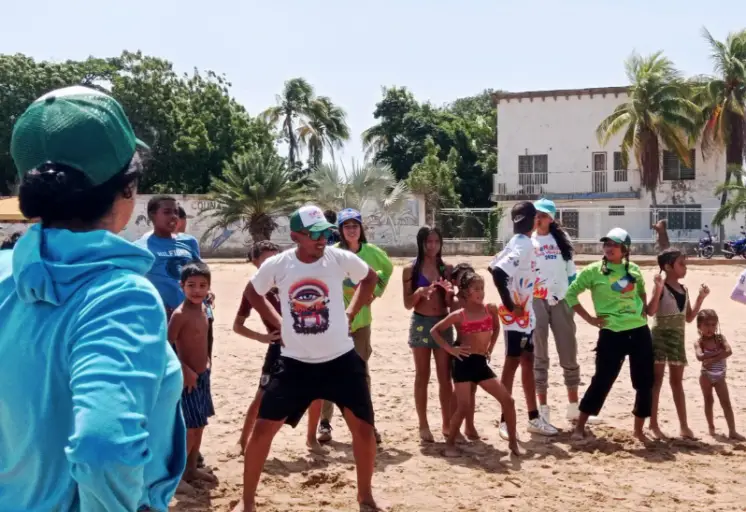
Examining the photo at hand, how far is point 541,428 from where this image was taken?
7316 millimetres

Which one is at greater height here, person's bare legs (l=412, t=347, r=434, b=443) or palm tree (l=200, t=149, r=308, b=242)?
palm tree (l=200, t=149, r=308, b=242)

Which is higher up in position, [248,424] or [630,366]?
[630,366]

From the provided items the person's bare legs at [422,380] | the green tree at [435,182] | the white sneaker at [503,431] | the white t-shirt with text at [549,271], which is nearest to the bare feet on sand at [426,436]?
the person's bare legs at [422,380]

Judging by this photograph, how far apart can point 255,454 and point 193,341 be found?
3.16ft

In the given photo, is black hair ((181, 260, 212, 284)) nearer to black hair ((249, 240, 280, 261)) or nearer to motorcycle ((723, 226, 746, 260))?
black hair ((249, 240, 280, 261))

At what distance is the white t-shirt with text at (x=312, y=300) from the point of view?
17.0 ft

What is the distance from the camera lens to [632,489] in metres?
5.86

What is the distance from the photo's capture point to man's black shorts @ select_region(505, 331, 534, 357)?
23.5 feet

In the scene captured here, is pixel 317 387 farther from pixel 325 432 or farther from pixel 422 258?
pixel 422 258

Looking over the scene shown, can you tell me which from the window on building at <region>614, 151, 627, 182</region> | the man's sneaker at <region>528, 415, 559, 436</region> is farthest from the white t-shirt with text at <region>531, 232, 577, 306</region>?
the window on building at <region>614, 151, 627, 182</region>

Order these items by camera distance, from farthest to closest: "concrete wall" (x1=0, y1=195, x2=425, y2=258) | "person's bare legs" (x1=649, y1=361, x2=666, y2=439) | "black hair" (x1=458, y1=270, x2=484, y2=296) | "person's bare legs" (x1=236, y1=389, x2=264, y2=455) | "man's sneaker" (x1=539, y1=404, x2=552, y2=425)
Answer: "concrete wall" (x1=0, y1=195, x2=425, y2=258), "man's sneaker" (x1=539, y1=404, x2=552, y2=425), "person's bare legs" (x1=649, y1=361, x2=666, y2=439), "black hair" (x1=458, y1=270, x2=484, y2=296), "person's bare legs" (x1=236, y1=389, x2=264, y2=455)

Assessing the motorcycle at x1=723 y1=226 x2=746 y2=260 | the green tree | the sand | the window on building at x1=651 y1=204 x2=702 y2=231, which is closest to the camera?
the sand

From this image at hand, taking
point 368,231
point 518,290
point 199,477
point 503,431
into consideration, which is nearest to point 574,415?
point 503,431

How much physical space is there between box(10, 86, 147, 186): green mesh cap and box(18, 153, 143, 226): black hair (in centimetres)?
2
